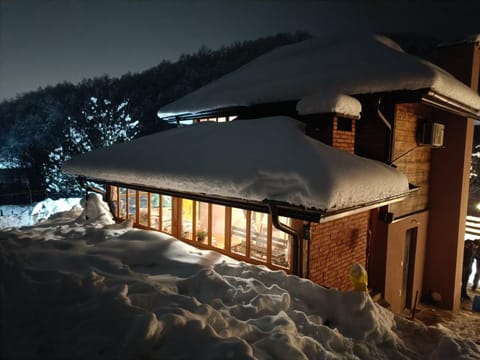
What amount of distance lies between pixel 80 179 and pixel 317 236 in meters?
5.95

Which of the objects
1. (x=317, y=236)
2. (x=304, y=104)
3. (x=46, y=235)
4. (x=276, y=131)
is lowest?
(x=46, y=235)

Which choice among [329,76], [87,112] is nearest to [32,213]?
[87,112]

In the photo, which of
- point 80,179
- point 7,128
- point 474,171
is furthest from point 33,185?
point 474,171

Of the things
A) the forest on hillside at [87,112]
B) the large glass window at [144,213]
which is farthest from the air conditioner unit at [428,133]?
the forest on hillside at [87,112]

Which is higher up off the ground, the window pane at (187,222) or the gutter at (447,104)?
the gutter at (447,104)

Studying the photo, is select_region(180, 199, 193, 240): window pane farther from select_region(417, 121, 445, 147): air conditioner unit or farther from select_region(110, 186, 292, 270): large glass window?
select_region(417, 121, 445, 147): air conditioner unit

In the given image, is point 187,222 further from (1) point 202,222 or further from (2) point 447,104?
(2) point 447,104

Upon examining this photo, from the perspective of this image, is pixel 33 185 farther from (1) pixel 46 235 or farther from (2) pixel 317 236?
(2) pixel 317 236

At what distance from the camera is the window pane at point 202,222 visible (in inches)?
295

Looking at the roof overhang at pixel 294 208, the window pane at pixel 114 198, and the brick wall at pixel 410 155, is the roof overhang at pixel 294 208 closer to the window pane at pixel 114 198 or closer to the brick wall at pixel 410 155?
the brick wall at pixel 410 155

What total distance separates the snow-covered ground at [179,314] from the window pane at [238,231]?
2677 millimetres

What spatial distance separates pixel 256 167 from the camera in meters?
3.88

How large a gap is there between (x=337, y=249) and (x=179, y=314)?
3.49 m

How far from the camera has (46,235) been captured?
6285 millimetres
